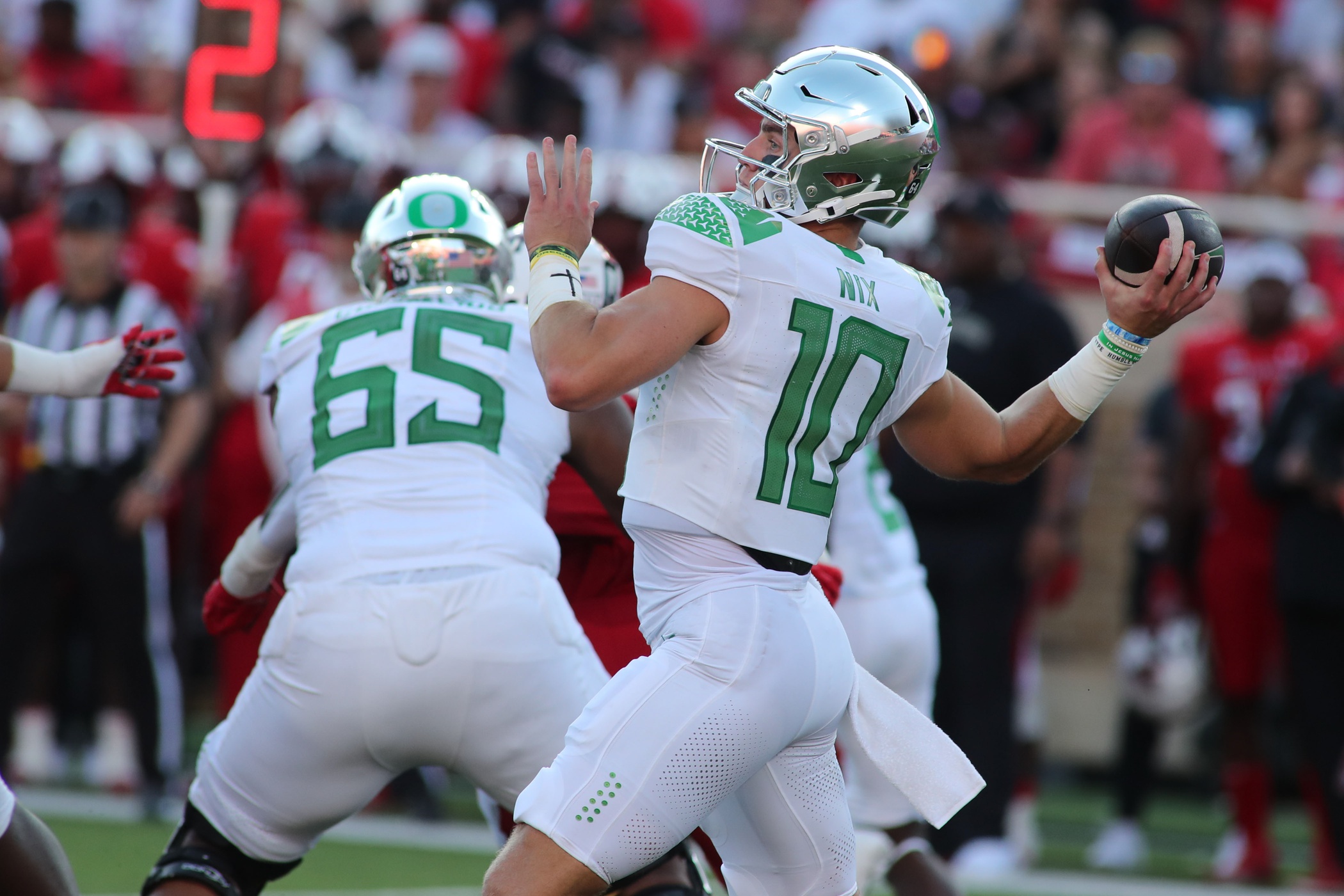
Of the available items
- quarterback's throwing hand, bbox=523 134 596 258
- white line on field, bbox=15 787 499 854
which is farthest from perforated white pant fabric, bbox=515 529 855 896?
white line on field, bbox=15 787 499 854

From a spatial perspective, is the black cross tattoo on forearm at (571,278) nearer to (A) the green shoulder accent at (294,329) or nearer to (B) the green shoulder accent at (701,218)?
(B) the green shoulder accent at (701,218)

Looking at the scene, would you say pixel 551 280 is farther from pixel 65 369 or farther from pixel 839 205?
pixel 65 369

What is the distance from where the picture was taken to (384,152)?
33.6 ft

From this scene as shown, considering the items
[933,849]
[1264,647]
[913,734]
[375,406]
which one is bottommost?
[933,849]

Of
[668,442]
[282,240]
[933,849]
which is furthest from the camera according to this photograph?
[282,240]

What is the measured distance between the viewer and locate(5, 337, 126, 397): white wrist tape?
4027mm

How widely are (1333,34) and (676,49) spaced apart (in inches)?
154

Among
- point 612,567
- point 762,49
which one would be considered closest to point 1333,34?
point 762,49

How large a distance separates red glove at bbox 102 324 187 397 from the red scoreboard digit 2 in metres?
6.19

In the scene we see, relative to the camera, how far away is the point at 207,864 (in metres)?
3.84

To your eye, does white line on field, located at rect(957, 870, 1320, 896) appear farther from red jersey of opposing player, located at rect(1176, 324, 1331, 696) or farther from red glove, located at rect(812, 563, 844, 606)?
red glove, located at rect(812, 563, 844, 606)

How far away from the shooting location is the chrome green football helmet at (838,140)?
3.44m

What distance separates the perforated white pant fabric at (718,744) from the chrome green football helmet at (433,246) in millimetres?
1124

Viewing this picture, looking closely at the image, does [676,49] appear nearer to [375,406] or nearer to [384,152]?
[384,152]
